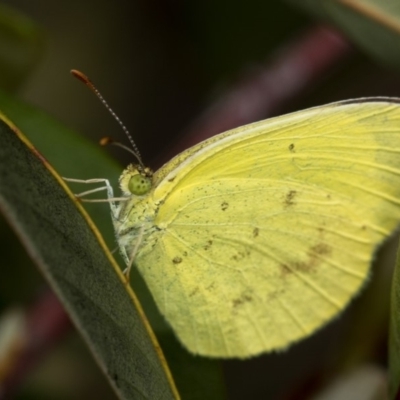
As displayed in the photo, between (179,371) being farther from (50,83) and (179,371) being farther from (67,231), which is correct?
(50,83)

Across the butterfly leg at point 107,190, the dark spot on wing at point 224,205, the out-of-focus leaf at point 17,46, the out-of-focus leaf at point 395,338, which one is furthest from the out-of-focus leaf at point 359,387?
the out-of-focus leaf at point 17,46

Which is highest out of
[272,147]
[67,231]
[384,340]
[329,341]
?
[67,231]

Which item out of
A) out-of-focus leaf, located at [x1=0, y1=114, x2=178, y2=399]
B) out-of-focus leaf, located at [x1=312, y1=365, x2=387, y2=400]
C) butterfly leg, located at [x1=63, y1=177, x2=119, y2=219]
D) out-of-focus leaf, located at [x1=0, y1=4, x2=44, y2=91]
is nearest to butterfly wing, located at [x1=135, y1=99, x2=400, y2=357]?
butterfly leg, located at [x1=63, y1=177, x2=119, y2=219]

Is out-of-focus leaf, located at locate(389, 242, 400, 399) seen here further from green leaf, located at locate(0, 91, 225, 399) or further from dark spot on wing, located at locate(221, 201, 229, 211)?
dark spot on wing, located at locate(221, 201, 229, 211)

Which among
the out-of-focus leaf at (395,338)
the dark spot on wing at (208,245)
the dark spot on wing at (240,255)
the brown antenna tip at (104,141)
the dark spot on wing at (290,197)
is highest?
the brown antenna tip at (104,141)

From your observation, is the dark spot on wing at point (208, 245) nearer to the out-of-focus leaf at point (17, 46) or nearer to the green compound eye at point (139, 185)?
the green compound eye at point (139, 185)

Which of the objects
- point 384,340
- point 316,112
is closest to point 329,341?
point 384,340

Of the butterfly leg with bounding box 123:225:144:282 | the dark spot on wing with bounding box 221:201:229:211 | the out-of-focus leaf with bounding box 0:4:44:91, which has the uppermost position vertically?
the out-of-focus leaf with bounding box 0:4:44:91
